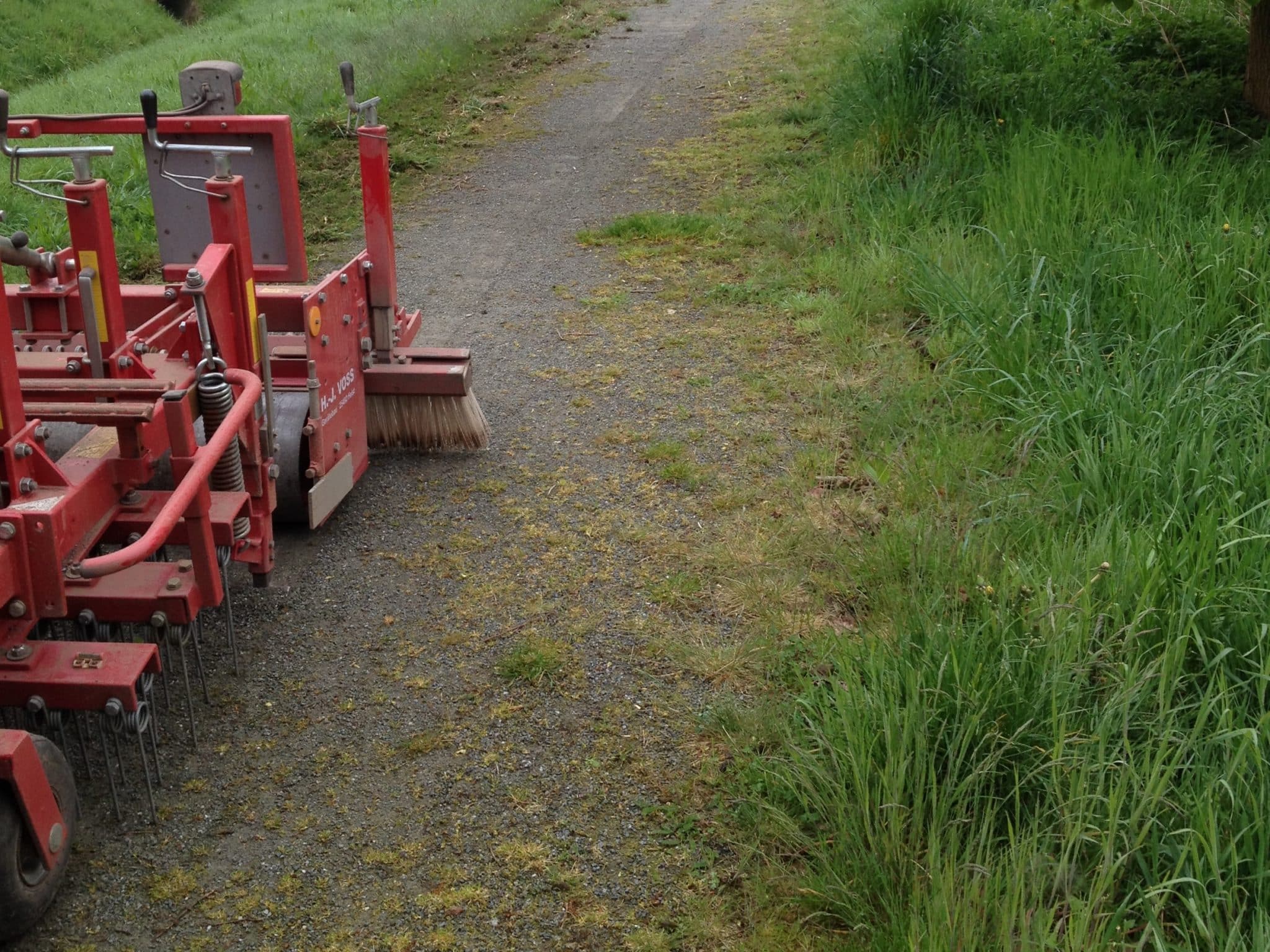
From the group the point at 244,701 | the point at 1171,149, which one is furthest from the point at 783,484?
the point at 1171,149

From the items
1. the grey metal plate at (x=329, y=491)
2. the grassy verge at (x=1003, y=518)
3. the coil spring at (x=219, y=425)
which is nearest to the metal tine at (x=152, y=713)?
the coil spring at (x=219, y=425)

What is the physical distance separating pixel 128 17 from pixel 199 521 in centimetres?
2021

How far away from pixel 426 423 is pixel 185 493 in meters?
2.14

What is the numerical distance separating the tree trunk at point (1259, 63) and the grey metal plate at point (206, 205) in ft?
19.2

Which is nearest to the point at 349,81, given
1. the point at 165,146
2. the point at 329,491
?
the point at 165,146

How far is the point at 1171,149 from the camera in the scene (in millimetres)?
6859

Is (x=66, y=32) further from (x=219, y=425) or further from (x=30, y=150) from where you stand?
(x=219, y=425)

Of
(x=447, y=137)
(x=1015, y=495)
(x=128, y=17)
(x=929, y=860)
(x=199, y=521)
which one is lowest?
(x=929, y=860)

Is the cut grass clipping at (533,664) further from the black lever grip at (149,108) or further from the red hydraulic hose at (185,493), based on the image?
the black lever grip at (149,108)

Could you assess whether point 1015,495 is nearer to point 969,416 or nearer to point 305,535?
point 969,416

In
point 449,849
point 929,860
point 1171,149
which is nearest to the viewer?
point 929,860

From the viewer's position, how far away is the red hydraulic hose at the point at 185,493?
279cm

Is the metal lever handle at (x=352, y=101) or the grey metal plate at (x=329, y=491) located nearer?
the grey metal plate at (x=329, y=491)

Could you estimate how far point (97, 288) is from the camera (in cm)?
361
